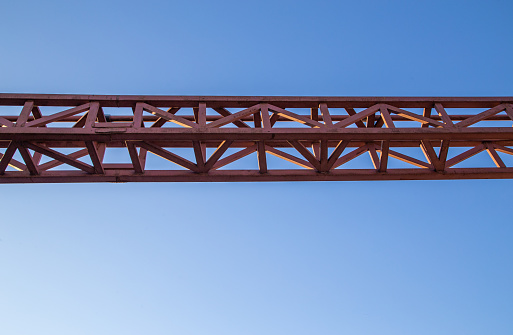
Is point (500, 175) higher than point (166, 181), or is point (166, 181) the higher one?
point (500, 175)

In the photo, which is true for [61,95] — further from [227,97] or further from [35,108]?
[227,97]

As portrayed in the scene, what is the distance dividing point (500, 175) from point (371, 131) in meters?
2.42

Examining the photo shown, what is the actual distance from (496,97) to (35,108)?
23.1ft

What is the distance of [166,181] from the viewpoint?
648 cm

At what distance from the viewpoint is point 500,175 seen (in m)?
6.89

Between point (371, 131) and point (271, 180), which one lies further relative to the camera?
point (271, 180)

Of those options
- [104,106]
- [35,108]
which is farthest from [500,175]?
[35,108]

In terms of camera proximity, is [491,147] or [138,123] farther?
[491,147]

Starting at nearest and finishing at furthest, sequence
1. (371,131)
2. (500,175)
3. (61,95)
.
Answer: (371,131)
(61,95)
(500,175)

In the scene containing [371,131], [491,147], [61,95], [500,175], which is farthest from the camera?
[491,147]

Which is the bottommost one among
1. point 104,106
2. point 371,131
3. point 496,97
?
point 371,131

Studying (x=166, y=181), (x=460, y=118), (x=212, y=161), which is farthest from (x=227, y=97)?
(x=460, y=118)

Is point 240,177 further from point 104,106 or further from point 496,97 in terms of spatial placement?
point 496,97

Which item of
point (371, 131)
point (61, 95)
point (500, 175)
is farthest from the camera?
point (500, 175)
